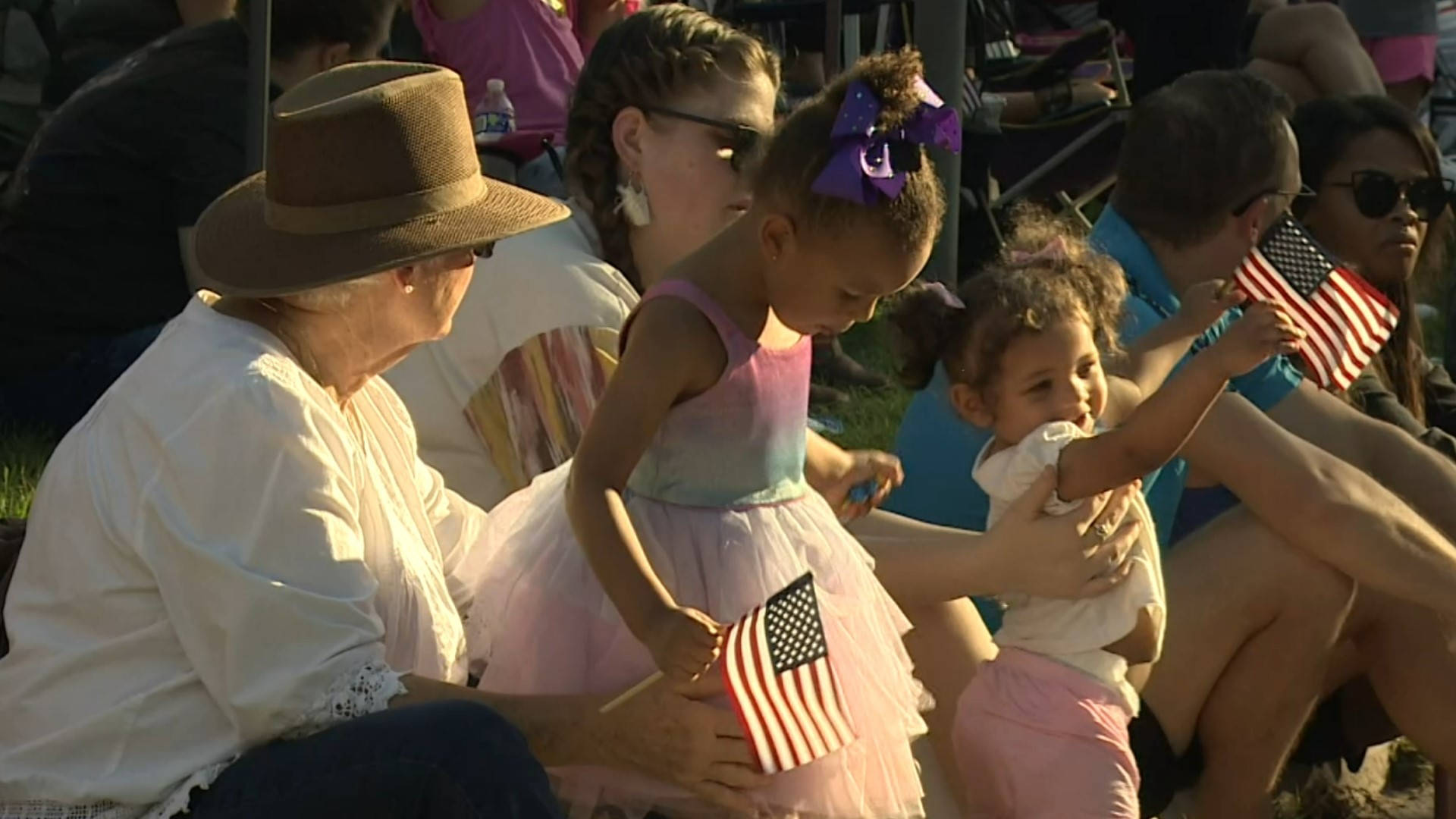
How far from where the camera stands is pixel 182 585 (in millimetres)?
2541

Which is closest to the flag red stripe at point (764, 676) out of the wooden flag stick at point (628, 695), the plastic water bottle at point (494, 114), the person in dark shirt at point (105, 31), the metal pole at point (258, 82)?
the wooden flag stick at point (628, 695)

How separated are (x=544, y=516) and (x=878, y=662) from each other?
52 cm

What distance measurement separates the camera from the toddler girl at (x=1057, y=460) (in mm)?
3229

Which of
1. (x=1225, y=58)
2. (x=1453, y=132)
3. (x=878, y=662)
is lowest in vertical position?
(x=1453, y=132)

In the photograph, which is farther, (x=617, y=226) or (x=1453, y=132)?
(x=1453, y=132)

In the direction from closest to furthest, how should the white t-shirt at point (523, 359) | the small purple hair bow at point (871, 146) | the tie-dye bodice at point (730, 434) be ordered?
the small purple hair bow at point (871, 146) → the tie-dye bodice at point (730, 434) → the white t-shirt at point (523, 359)

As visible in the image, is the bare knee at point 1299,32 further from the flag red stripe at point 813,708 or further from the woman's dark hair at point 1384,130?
the flag red stripe at point 813,708

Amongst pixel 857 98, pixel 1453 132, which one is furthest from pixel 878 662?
pixel 1453 132

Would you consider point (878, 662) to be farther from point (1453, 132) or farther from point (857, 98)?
point (1453, 132)

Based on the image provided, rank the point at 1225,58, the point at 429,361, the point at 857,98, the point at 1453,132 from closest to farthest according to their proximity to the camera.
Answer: the point at 857,98
the point at 429,361
the point at 1225,58
the point at 1453,132

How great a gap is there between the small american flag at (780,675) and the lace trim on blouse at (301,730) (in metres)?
0.42

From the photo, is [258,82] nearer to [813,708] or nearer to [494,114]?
[494,114]

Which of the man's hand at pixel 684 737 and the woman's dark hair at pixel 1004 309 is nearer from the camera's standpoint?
the man's hand at pixel 684 737

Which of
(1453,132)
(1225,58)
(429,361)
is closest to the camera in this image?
(429,361)
